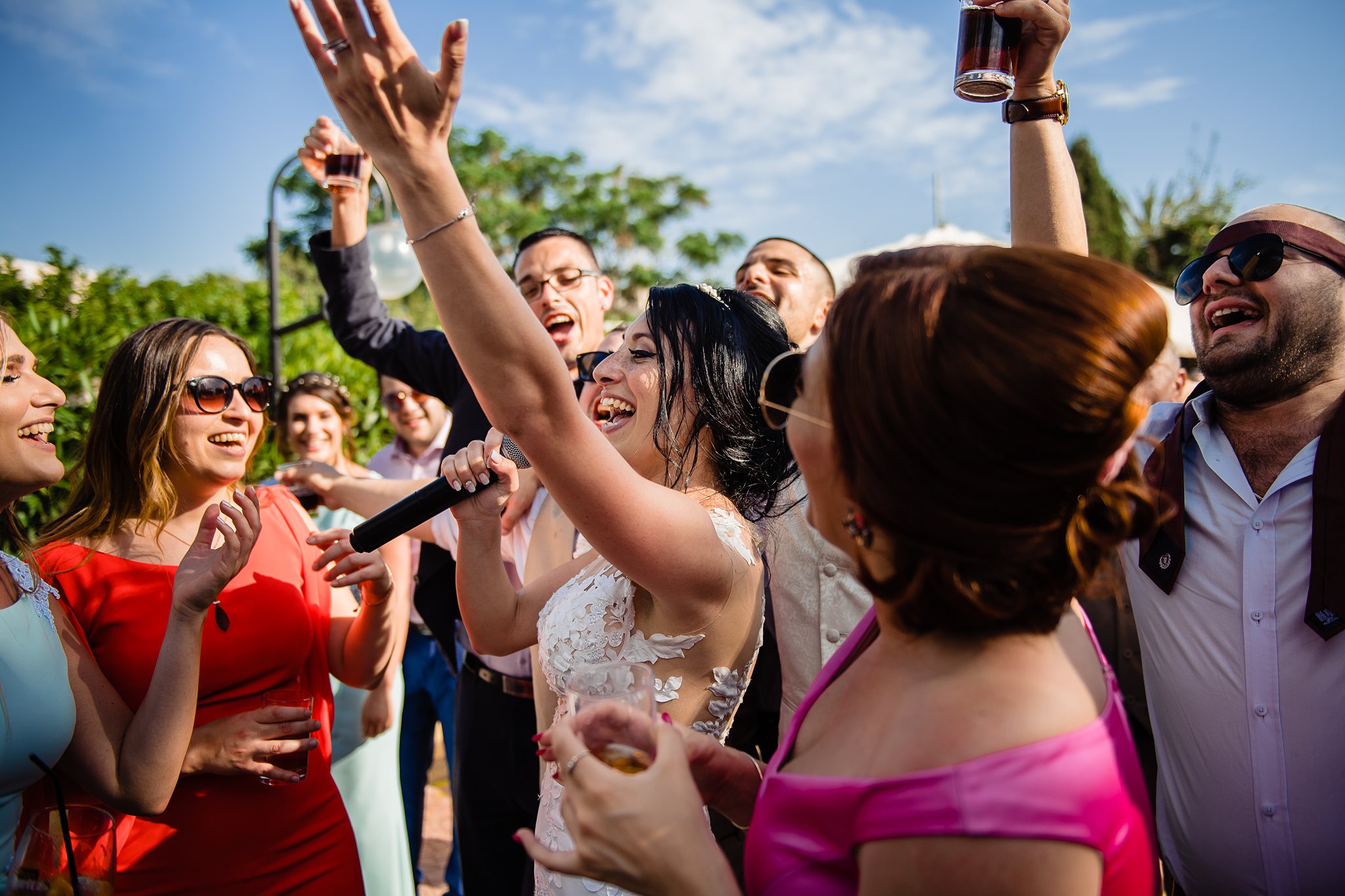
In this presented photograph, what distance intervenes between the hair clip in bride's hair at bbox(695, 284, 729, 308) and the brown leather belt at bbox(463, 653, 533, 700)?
1717mm

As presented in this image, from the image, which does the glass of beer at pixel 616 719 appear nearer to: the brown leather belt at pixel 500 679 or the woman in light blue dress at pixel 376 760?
the woman in light blue dress at pixel 376 760

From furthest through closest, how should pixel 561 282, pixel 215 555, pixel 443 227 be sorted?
pixel 561 282
pixel 215 555
pixel 443 227

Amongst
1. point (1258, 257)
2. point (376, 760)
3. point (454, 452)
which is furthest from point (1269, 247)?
point (376, 760)

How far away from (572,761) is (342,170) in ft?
9.68

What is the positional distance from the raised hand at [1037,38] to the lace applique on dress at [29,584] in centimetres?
289

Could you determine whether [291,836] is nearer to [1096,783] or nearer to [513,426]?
[513,426]

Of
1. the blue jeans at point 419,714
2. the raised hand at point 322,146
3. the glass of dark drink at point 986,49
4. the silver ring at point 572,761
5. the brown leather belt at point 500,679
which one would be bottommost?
the blue jeans at point 419,714

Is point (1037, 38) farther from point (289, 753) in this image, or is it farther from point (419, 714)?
point (419, 714)

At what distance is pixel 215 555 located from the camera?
6.86 ft

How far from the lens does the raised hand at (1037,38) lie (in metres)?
2.24

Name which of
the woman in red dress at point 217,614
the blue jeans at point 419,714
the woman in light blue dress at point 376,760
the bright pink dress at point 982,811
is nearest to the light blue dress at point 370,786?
the woman in light blue dress at point 376,760

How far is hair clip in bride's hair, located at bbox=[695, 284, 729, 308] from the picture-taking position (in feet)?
7.43

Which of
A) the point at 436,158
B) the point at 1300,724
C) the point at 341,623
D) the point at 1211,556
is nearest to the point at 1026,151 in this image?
the point at 1211,556

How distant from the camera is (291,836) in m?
2.31
